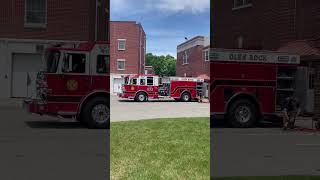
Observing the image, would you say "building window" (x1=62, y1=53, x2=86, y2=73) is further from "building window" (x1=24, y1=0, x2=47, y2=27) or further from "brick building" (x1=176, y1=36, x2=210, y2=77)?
"brick building" (x1=176, y1=36, x2=210, y2=77)

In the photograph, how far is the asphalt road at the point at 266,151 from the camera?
6.73 m

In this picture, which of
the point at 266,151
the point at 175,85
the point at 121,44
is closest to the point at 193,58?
the point at 121,44

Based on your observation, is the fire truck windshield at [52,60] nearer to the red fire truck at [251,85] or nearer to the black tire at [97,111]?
the black tire at [97,111]

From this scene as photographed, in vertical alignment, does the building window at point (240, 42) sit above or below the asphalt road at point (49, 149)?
above

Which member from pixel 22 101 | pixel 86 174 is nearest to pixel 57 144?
pixel 86 174

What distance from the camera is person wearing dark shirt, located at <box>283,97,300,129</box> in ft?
21.7

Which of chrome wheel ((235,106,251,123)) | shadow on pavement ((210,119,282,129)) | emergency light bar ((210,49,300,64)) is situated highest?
emergency light bar ((210,49,300,64))

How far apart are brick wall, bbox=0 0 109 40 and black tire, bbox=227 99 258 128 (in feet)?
13.2

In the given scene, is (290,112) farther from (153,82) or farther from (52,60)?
(52,60)

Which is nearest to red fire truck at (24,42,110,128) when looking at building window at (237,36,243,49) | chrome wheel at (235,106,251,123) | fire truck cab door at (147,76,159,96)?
fire truck cab door at (147,76,159,96)

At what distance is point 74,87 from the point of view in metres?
5.33

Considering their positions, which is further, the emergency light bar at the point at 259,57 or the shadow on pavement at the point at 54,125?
the emergency light bar at the point at 259,57

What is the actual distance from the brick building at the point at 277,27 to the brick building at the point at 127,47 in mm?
1780

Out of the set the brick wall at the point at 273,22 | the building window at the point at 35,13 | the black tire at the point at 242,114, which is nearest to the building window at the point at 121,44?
the building window at the point at 35,13
